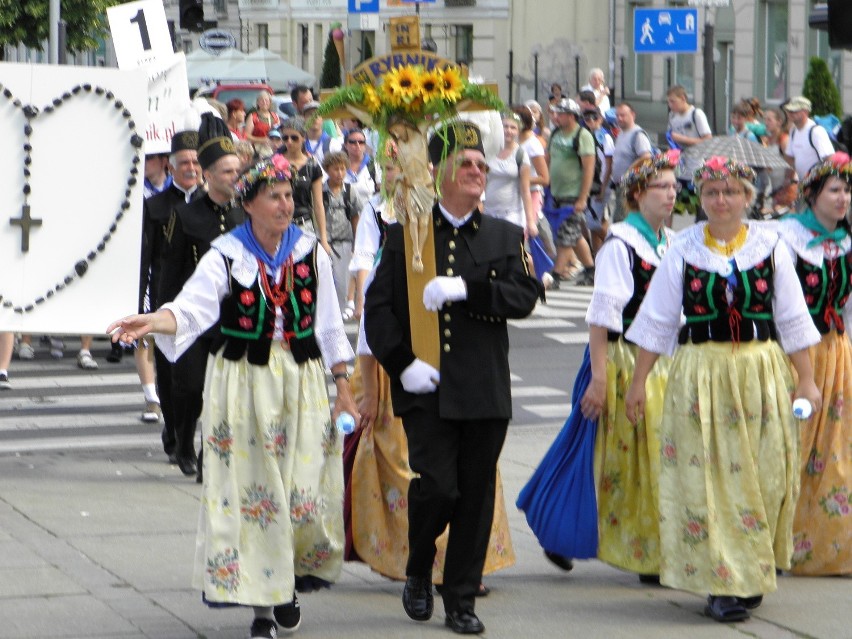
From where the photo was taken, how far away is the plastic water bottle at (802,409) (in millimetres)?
6672

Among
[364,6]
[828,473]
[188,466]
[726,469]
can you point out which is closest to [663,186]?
[726,469]

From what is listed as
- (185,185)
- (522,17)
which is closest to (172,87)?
(185,185)

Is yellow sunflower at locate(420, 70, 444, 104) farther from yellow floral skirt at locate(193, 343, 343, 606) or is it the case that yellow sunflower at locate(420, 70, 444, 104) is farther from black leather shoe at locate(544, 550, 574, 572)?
black leather shoe at locate(544, 550, 574, 572)

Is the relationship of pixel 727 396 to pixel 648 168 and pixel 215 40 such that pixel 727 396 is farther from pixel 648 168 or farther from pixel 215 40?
pixel 215 40

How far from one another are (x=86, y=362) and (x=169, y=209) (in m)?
4.11

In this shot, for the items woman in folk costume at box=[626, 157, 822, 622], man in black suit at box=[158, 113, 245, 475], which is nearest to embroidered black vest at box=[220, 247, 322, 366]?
woman in folk costume at box=[626, 157, 822, 622]

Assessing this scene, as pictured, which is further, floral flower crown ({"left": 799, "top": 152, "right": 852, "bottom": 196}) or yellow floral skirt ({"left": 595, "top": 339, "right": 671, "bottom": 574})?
floral flower crown ({"left": 799, "top": 152, "right": 852, "bottom": 196})

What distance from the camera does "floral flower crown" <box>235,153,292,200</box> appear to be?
20.9 ft

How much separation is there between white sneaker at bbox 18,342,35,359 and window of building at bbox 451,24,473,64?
114 ft

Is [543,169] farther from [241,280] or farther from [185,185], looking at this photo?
[241,280]

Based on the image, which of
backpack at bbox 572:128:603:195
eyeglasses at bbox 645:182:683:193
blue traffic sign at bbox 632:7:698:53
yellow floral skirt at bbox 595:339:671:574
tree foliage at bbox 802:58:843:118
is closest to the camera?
yellow floral skirt at bbox 595:339:671:574

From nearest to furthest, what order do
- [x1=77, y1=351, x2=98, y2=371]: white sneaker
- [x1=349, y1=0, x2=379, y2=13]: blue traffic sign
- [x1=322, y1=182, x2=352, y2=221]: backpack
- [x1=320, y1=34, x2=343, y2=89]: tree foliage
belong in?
[x1=77, y1=351, x2=98, y2=371]: white sneaker
[x1=322, y1=182, x2=352, y2=221]: backpack
[x1=349, y1=0, x2=379, y2=13]: blue traffic sign
[x1=320, y1=34, x2=343, y2=89]: tree foliage

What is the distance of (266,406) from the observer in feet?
20.6

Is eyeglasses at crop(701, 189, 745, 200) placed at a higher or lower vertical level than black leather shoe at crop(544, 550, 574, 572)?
higher
